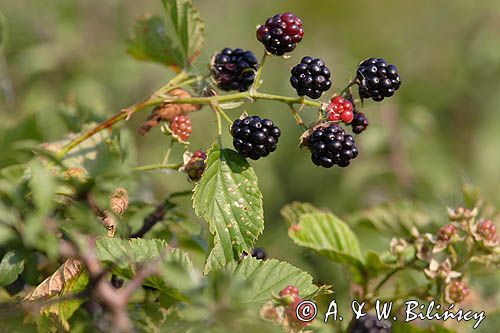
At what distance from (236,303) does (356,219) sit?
5.16 ft

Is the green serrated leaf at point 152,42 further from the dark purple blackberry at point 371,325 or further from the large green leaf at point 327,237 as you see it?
the dark purple blackberry at point 371,325

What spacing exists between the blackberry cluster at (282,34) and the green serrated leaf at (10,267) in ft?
2.71

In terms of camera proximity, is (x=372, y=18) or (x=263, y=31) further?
(x=372, y=18)

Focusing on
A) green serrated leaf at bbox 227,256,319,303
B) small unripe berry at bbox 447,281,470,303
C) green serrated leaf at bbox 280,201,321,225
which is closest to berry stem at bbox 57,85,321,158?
green serrated leaf at bbox 227,256,319,303

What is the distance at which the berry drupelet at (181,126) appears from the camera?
216cm

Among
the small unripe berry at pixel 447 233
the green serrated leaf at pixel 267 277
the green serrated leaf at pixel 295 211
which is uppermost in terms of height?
the green serrated leaf at pixel 267 277

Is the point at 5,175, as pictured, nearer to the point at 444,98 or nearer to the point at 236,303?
the point at 236,303

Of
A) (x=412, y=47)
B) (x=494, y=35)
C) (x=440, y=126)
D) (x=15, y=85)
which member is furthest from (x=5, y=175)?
(x=412, y=47)

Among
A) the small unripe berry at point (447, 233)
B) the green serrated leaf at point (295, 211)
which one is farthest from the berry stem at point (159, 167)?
the small unripe berry at point (447, 233)

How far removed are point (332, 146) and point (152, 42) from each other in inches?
32.0

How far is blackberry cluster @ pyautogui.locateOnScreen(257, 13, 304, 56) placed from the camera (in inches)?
80.0

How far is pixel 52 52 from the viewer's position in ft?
15.4

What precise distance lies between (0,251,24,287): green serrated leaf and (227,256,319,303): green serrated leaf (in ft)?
1.62

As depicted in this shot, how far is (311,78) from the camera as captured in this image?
6.51 ft
